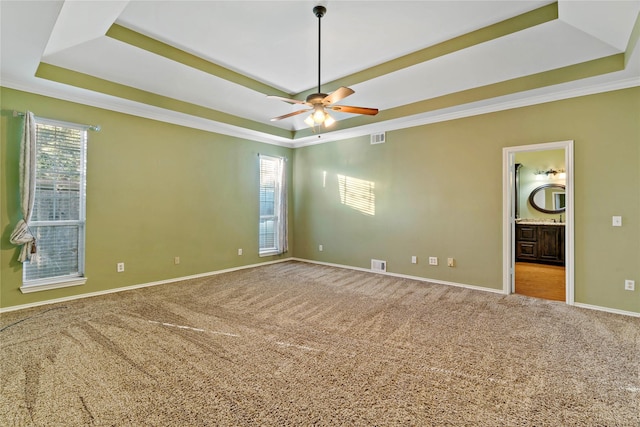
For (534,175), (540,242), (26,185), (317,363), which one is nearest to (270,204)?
(26,185)

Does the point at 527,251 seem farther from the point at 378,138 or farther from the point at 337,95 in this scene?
the point at 337,95

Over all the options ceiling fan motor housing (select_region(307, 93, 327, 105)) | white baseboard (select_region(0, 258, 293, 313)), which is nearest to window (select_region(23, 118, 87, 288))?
white baseboard (select_region(0, 258, 293, 313))

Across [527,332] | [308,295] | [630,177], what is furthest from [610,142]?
[308,295]

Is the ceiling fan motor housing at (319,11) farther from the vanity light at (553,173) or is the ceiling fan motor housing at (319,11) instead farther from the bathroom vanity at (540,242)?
the vanity light at (553,173)

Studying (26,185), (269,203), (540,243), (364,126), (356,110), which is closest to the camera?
(356,110)

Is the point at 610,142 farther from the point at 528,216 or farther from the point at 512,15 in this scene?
the point at 528,216

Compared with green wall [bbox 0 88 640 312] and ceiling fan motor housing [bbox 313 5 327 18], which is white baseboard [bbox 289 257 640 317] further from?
ceiling fan motor housing [bbox 313 5 327 18]

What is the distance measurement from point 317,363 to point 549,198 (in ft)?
24.2

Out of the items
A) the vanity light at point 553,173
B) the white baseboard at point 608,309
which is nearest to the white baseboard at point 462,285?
the white baseboard at point 608,309

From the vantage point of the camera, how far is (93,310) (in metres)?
3.55

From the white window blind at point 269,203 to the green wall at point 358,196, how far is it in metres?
0.24

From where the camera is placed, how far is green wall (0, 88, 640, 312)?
355cm

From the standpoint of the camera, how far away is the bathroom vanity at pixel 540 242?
21.4 ft

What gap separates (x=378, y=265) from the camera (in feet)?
18.5
